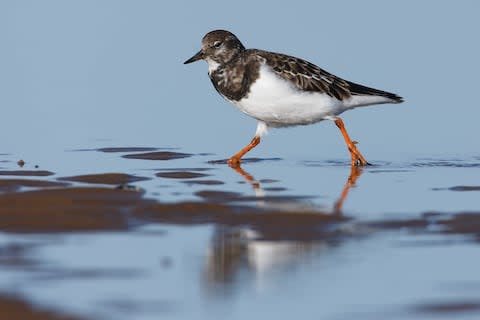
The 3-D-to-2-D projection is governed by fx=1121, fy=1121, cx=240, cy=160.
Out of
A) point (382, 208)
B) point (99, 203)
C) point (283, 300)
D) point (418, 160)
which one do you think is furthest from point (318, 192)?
point (283, 300)

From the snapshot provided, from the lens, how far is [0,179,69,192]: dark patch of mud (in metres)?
13.6

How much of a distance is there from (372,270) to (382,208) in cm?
339

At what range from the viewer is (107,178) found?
14594mm

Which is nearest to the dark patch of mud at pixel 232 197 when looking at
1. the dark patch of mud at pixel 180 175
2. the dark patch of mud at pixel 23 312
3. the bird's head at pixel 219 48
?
the dark patch of mud at pixel 180 175

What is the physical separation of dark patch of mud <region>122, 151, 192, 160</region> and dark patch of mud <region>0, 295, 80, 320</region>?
985cm

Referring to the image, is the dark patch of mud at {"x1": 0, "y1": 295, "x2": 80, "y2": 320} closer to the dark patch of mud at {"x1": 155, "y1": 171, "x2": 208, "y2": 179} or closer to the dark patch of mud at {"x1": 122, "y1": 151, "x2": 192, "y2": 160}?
the dark patch of mud at {"x1": 155, "y1": 171, "x2": 208, "y2": 179}

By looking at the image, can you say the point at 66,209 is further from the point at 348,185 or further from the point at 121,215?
the point at 348,185

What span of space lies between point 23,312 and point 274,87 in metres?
9.29

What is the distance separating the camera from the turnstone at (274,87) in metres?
16.6

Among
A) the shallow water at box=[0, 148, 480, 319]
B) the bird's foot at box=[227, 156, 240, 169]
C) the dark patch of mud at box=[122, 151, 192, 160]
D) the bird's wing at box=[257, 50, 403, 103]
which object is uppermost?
the bird's wing at box=[257, 50, 403, 103]

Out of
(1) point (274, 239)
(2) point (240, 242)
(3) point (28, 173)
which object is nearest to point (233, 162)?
(3) point (28, 173)

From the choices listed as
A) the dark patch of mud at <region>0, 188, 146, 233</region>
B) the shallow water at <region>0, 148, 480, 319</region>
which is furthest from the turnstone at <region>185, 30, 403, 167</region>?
the dark patch of mud at <region>0, 188, 146, 233</region>

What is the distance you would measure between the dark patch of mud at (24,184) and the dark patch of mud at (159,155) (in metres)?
3.68

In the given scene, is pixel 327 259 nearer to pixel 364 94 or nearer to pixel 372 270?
pixel 372 270
